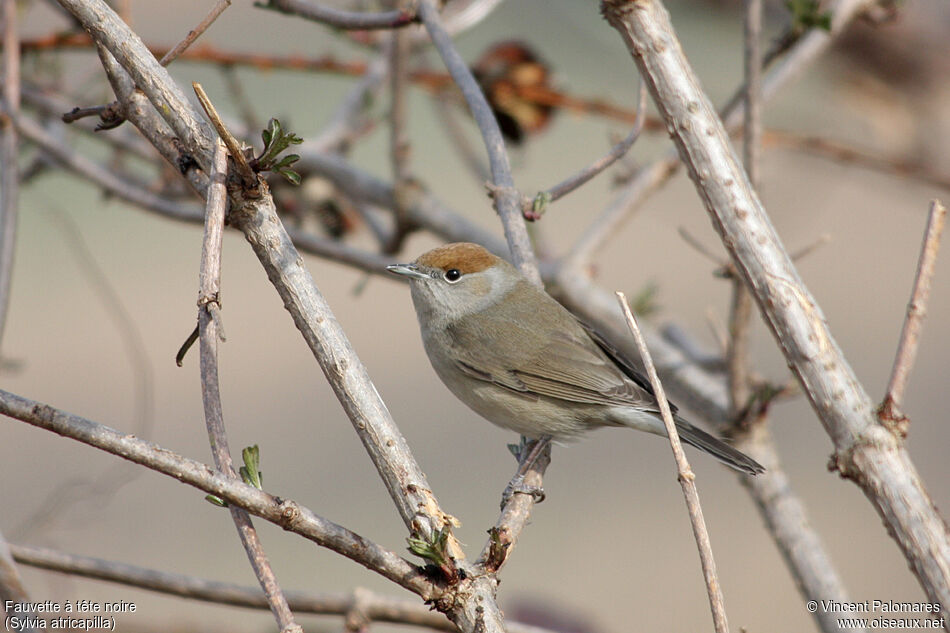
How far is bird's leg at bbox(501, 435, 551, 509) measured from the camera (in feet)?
9.78

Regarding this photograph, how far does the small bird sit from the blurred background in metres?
0.41

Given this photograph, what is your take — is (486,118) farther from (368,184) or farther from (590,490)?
(590,490)

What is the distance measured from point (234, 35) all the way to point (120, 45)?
48.6ft

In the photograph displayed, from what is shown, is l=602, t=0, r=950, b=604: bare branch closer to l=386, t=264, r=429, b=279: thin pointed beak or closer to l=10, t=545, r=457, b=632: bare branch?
l=10, t=545, r=457, b=632: bare branch

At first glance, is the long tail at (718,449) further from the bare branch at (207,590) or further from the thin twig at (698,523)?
the thin twig at (698,523)

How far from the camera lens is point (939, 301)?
1070 centimetres

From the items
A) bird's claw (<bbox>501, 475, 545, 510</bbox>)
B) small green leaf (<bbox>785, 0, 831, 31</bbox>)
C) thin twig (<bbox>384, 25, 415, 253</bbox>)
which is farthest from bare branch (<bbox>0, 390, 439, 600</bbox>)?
thin twig (<bbox>384, 25, 415, 253</bbox>)

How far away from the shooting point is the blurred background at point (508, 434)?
592 centimetres

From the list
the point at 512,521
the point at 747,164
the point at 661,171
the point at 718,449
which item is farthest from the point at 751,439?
the point at 512,521

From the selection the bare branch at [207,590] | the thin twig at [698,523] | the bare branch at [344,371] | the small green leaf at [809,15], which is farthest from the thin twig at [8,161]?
the small green leaf at [809,15]

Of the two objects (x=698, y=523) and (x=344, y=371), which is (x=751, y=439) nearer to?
(x=698, y=523)

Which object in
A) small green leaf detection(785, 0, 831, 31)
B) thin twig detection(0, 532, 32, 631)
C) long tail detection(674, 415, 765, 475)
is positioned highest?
small green leaf detection(785, 0, 831, 31)

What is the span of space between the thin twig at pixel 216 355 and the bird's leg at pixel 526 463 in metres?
1.35

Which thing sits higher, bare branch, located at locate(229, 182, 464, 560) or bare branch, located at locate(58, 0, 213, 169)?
bare branch, located at locate(58, 0, 213, 169)
